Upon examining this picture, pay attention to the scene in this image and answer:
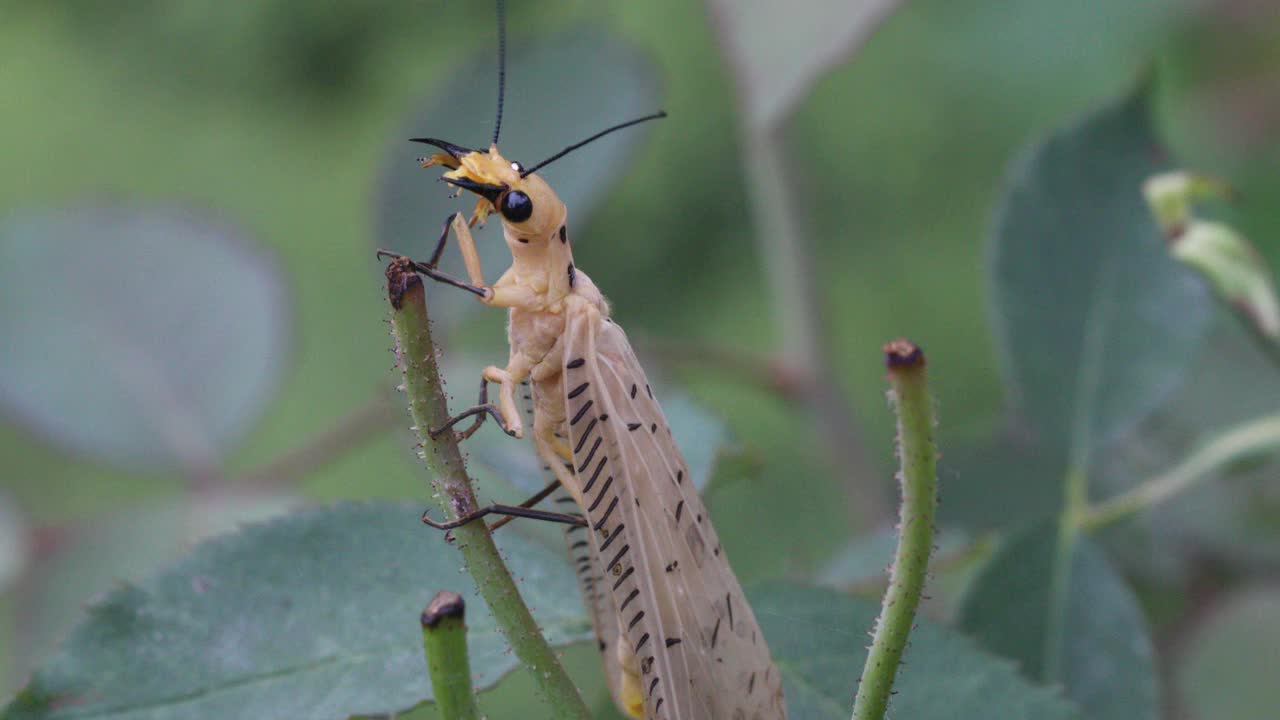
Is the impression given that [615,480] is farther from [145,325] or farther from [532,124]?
[145,325]

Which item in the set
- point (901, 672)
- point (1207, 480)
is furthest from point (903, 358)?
point (1207, 480)

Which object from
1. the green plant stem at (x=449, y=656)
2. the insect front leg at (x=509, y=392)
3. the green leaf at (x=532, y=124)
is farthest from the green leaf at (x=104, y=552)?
the green plant stem at (x=449, y=656)

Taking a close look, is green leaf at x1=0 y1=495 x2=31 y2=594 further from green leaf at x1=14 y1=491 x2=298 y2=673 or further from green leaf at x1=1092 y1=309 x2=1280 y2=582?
green leaf at x1=1092 y1=309 x2=1280 y2=582

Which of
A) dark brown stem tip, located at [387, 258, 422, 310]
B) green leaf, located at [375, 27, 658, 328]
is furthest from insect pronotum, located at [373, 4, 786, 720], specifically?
green leaf, located at [375, 27, 658, 328]

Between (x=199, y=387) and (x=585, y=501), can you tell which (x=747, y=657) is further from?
(x=199, y=387)

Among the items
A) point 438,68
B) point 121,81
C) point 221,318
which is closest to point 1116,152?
point 221,318

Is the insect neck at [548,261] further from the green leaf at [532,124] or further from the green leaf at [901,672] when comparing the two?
the green leaf at [532,124]

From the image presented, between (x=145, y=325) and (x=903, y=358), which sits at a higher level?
(x=145, y=325)
